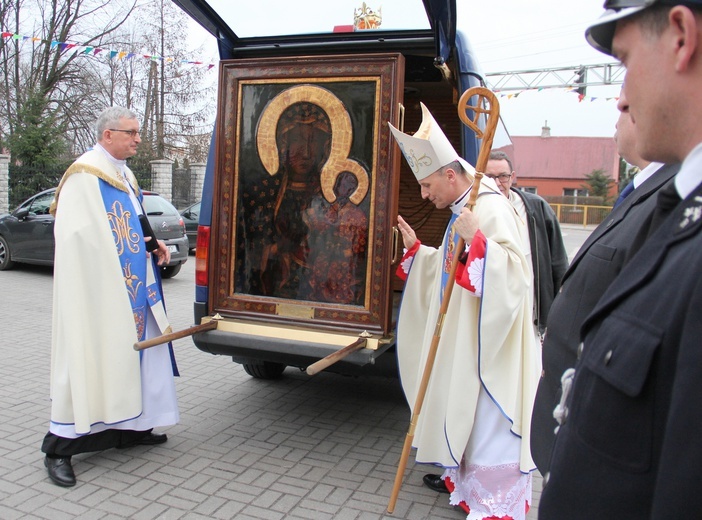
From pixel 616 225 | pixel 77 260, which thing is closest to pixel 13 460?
pixel 77 260

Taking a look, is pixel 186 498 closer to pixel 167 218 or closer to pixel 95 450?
pixel 95 450

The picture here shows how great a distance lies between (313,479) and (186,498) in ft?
2.43

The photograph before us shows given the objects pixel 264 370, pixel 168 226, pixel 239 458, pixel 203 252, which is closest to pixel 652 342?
pixel 239 458

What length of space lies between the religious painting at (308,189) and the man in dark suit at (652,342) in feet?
9.59

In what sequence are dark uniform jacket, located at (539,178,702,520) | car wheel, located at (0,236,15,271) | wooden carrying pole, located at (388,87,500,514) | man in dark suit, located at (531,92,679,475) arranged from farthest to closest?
1. car wheel, located at (0,236,15,271)
2. wooden carrying pole, located at (388,87,500,514)
3. man in dark suit, located at (531,92,679,475)
4. dark uniform jacket, located at (539,178,702,520)

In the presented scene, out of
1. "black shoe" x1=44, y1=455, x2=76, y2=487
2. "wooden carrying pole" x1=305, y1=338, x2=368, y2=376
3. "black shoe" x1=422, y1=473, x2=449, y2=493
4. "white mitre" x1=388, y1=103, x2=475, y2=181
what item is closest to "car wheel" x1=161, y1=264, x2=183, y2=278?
"black shoe" x1=44, y1=455, x2=76, y2=487

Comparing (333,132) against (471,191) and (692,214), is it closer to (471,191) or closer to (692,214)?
(471,191)

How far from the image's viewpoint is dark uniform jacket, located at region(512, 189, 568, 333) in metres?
4.55

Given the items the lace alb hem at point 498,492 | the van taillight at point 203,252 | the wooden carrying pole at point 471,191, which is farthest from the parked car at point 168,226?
the lace alb hem at point 498,492

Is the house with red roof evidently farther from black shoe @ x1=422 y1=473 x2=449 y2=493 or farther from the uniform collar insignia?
the uniform collar insignia

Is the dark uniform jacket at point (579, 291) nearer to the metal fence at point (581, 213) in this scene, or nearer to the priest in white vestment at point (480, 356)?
the priest in white vestment at point (480, 356)

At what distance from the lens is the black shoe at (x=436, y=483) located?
3.68 meters

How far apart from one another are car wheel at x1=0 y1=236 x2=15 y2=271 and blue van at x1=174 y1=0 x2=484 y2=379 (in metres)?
9.29

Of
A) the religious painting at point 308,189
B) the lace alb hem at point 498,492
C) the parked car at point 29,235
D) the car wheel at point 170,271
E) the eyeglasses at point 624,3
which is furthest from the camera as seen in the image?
the car wheel at point 170,271
